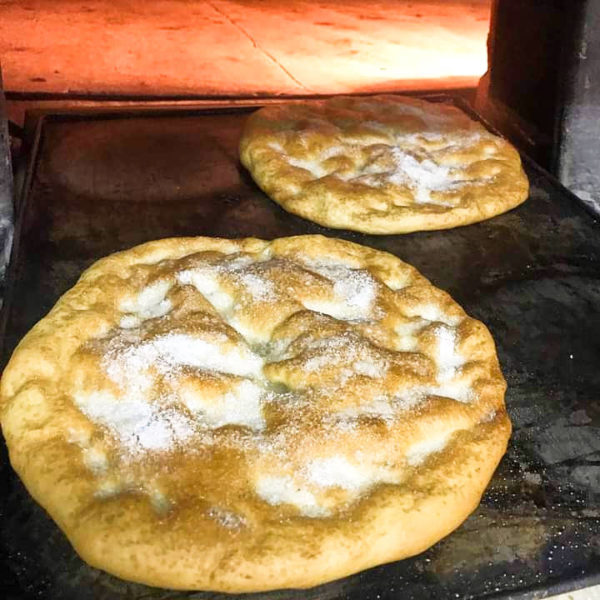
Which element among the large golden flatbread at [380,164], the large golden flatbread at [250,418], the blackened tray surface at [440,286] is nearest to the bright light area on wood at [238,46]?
the large golden flatbread at [380,164]

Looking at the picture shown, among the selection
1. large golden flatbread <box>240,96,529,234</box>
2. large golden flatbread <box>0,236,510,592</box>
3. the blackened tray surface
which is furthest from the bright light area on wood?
large golden flatbread <box>0,236,510,592</box>

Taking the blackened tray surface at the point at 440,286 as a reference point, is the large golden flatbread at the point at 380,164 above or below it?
above

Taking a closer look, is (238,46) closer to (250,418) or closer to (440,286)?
(440,286)

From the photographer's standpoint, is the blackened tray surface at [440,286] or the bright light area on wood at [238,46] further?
the bright light area on wood at [238,46]

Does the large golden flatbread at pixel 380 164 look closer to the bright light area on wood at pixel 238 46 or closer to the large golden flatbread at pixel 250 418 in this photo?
the large golden flatbread at pixel 250 418

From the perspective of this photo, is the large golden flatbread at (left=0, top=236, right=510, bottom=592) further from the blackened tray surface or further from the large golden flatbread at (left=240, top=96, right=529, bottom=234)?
the large golden flatbread at (left=240, top=96, right=529, bottom=234)

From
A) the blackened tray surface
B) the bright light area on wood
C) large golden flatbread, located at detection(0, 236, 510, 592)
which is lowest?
the bright light area on wood

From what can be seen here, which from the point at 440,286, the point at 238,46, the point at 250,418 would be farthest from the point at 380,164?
the point at 238,46

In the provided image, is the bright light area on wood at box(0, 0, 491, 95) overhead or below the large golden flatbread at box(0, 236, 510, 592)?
below
